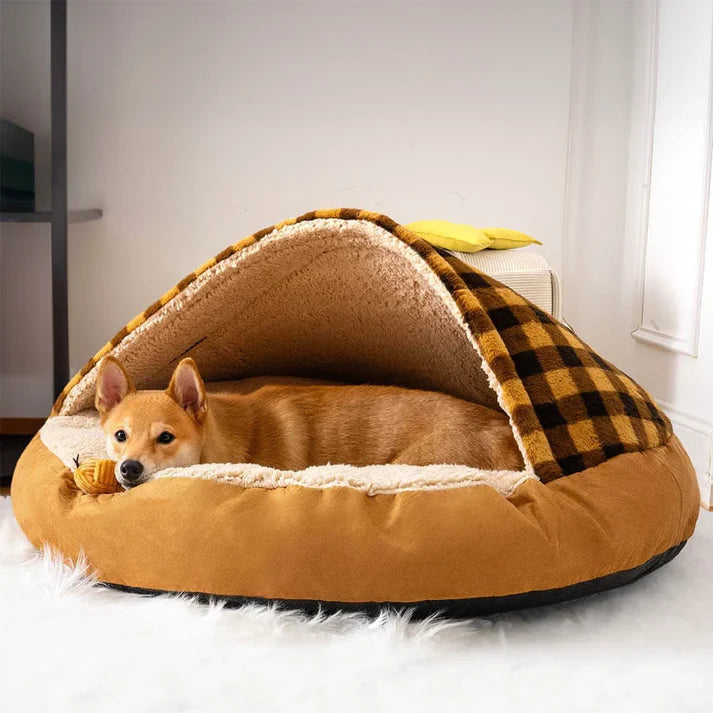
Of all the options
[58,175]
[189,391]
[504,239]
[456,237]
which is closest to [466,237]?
[456,237]

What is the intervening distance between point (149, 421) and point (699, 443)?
1.85m

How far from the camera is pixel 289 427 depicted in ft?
7.13

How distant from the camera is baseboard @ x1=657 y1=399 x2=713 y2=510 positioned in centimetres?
273

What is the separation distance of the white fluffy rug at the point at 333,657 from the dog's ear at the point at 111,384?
43cm

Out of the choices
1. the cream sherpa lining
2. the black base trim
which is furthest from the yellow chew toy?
the black base trim

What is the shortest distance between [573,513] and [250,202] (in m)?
2.25

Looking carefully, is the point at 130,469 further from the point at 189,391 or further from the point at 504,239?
the point at 504,239

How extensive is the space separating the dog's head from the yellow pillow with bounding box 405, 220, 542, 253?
1.12 metres

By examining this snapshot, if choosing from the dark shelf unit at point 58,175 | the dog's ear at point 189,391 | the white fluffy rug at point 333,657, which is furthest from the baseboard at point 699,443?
the dark shelf unit at point 58,175

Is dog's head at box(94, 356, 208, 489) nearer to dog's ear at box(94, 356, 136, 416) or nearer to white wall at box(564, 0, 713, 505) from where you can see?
dog's ear at box(94, 356, 136, 416)

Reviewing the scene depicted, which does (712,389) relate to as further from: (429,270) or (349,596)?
(349,596)

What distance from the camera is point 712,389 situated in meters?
2.86

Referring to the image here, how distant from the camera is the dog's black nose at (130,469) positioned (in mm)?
1846

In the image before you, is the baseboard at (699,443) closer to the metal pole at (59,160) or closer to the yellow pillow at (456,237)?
the yellow pillow at (456,237)
